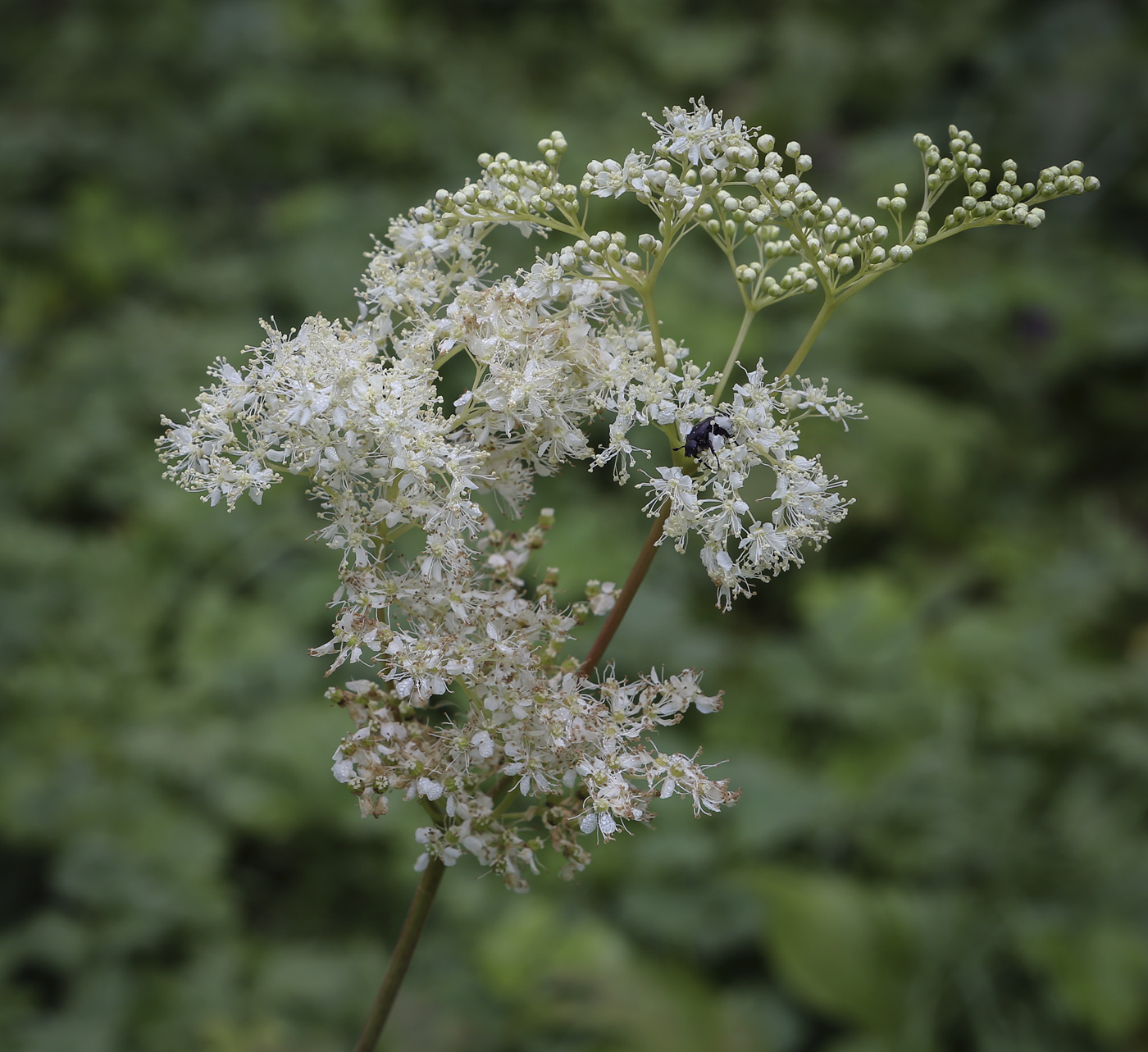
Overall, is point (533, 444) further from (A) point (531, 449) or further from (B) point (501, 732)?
(B) point (501, 732)

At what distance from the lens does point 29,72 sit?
5.88 m

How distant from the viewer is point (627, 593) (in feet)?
3.38

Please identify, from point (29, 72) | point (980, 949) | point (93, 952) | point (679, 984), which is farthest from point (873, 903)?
point (29, 72)

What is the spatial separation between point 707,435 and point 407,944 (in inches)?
23.9

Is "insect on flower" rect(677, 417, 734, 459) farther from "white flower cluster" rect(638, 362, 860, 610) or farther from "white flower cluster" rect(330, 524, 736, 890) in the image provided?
"white flower cluster" rect(330, 524, 736, 890)

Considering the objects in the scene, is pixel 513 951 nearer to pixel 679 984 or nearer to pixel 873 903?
pixel 679 984

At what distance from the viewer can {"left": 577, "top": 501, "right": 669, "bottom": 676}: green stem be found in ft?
3.34

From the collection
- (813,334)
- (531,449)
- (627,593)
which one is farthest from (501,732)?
(813,334)

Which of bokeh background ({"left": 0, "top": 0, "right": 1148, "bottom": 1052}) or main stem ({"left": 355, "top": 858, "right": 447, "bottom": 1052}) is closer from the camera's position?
main stem ({"left": 355, "top": 858, "right": 447, "bottom": 1052})

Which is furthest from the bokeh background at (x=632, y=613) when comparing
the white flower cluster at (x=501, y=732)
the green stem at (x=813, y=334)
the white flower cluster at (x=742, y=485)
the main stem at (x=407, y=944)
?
the green stem at (x=813, y=334)

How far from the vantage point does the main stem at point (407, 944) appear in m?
1.03

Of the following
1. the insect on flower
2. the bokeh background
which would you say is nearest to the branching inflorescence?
the insect on flower

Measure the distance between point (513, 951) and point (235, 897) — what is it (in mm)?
890

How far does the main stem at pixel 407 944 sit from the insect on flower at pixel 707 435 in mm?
492
